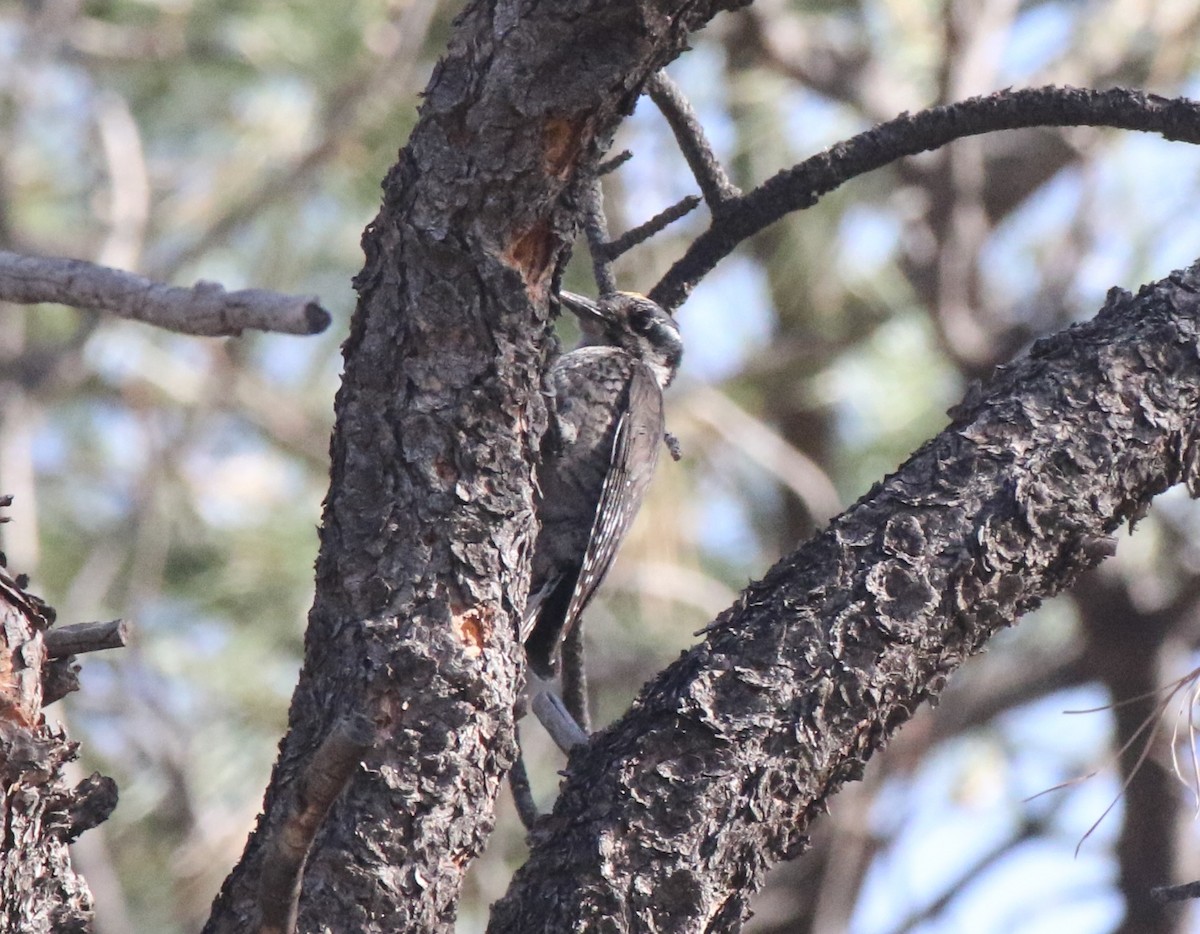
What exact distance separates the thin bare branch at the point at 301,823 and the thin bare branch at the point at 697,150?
1.23 m

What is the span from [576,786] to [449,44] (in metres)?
0.90

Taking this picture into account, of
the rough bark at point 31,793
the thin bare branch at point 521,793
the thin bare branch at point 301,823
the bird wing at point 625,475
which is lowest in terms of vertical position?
the thin bare branch at point 301,823

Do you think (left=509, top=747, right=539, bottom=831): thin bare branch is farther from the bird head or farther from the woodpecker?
the bird head

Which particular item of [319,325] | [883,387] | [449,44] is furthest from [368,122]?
[319,325]

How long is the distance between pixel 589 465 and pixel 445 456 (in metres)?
1.93

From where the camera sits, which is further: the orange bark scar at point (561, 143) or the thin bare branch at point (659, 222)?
the thin bare branch at point (659, 222)

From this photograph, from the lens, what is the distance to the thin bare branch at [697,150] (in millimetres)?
2506

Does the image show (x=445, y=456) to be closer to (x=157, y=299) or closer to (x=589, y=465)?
(x=157, y=299)

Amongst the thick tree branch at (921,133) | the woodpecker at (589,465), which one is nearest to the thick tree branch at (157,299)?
the thick tree branch at (921,133)

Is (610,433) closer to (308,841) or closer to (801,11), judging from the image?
(308,841)

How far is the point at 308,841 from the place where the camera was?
1.64 m

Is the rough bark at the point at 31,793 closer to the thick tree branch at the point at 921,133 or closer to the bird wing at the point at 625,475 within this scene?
the thick tree branch at the point at 921,133

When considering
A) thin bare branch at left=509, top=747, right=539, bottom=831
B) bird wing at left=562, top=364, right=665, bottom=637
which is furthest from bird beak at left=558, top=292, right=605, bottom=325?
thin bare branch at left=509, top=747, right=539, bottom=831

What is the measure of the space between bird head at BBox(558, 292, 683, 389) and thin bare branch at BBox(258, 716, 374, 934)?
90.3 inches
